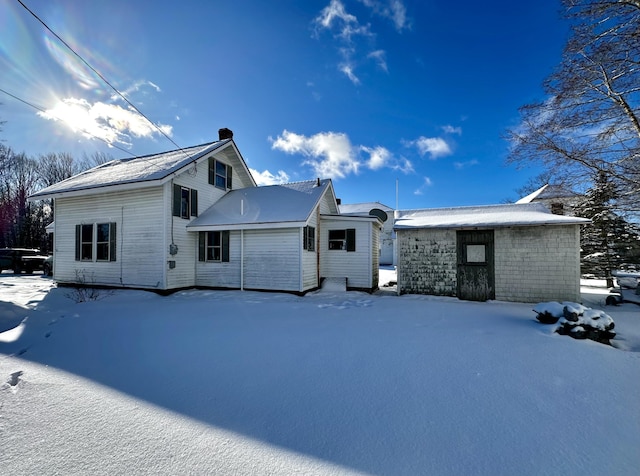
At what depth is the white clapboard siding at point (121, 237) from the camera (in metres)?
10.1

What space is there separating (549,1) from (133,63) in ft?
40.2

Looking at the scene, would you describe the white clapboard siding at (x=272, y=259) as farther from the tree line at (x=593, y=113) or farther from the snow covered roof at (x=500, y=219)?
the tree line at (x=593, y=113)

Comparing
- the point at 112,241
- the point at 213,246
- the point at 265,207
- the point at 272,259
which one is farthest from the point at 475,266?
the point at 112,241

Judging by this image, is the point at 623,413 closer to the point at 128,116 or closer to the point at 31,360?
the point at 31,360

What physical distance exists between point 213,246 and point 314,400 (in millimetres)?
9534

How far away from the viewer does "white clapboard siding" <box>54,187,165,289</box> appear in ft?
33.0

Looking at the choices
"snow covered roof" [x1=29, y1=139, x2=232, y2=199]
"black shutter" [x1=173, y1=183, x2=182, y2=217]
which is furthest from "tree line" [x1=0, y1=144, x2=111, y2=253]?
"black shutter" [x1=173, y1=183, x2=182, y2=217]

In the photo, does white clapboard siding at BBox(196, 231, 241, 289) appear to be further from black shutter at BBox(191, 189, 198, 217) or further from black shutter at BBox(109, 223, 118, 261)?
black shutter at BBox(109, 223, 118, 261)

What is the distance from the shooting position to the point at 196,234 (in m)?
11.3

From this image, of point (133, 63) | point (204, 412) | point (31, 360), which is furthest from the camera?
point (133, 63)

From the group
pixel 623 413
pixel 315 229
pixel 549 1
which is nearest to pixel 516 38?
pixel 549 1

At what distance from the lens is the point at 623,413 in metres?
2.55

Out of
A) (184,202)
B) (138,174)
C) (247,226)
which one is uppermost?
(138,174)

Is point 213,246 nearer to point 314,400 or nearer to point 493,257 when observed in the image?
point 314,400
